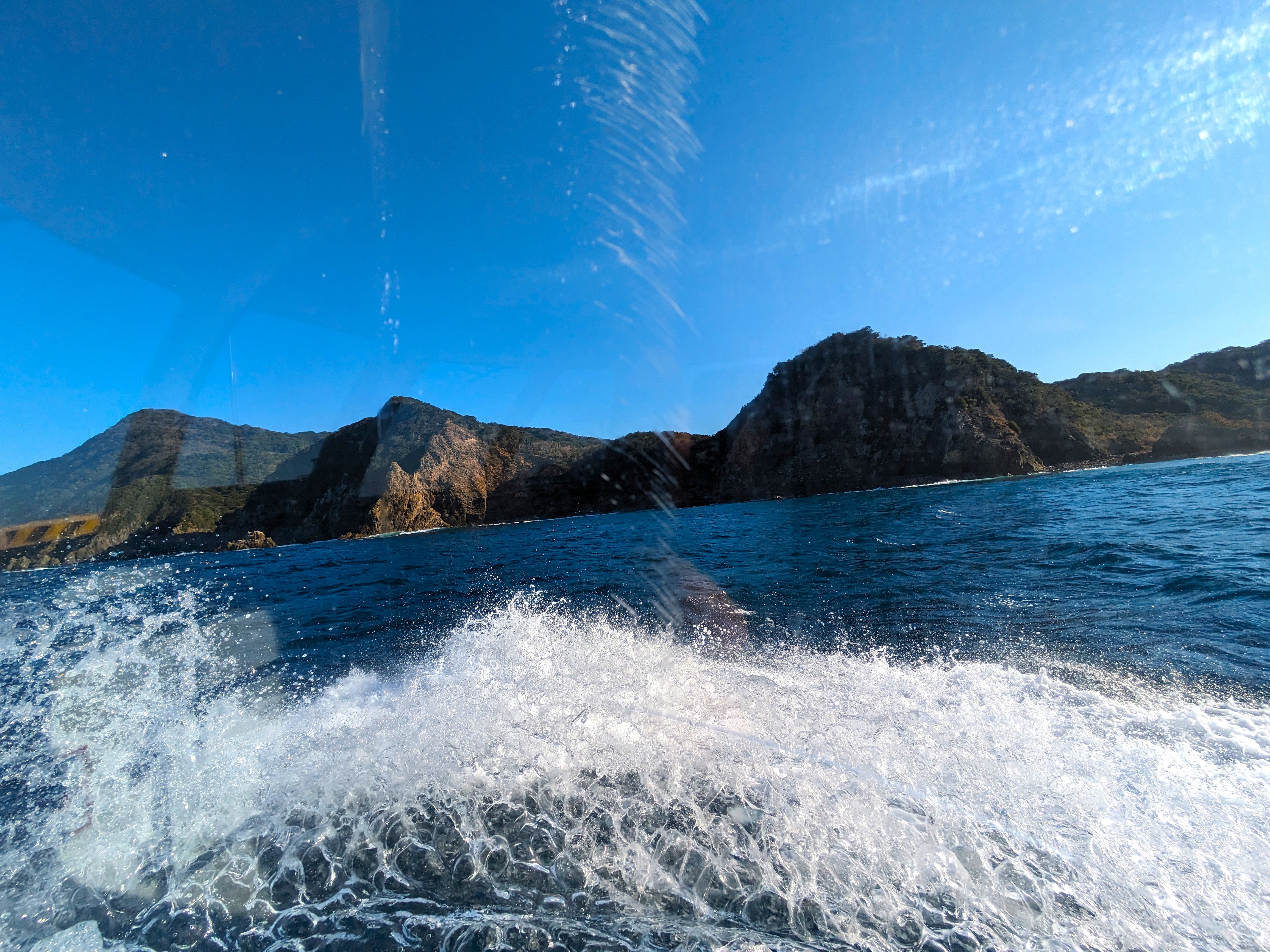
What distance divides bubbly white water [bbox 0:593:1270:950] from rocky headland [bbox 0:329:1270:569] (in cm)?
4821

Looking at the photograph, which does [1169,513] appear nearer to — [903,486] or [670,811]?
[670,811]

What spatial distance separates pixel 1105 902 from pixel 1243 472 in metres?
33.3

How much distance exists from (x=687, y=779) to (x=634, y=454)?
2858 inches

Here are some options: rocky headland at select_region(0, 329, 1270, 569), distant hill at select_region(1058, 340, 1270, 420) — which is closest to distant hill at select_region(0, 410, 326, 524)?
rocky headland at select_region(0, 329, 1270, 569)

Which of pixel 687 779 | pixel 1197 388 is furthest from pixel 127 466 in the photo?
pixel 1197 388

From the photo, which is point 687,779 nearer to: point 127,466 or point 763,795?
point 763,795

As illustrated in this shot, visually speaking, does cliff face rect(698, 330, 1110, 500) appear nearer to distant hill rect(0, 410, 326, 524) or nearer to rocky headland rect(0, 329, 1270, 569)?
rocky headland rect(0, 329, 1270, 569)

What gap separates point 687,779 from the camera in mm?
3414

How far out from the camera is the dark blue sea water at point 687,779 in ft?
7.92

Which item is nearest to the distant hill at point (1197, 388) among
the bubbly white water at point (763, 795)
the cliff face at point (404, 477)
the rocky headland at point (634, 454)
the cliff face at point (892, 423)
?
the rocky headland at point (634, 454)

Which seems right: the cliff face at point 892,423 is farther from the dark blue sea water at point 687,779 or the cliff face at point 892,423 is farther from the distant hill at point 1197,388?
the dark blue sea water at point 687,779

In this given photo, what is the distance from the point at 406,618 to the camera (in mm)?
9766

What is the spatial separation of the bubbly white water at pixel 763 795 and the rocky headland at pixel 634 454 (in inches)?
1898

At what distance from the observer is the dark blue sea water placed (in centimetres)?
241
